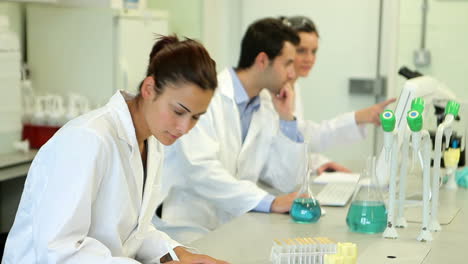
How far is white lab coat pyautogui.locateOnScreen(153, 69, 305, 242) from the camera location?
2631 millimetres

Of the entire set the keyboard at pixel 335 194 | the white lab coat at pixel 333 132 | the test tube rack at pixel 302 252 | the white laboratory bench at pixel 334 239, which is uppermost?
the white lab coat at pixel 333 132

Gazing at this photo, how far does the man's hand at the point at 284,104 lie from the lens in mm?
3133

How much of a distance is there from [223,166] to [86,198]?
1.22 meters

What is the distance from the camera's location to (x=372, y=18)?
15.0ft

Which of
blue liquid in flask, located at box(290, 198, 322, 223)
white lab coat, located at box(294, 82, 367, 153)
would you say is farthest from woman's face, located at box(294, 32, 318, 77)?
blue liquid in flask, located at box(290, 198, 322, 223)

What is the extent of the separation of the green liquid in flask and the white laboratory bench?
0.03 meters

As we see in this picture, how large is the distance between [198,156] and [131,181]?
0.80 metres

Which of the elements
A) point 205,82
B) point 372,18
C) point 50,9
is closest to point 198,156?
point 205,82

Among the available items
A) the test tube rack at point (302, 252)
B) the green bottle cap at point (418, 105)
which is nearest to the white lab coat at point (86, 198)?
the test tube rack at point (302, 252)

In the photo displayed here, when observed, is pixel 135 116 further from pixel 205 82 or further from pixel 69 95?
pixel 69 95

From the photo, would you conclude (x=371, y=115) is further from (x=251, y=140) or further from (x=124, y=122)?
(x=124, y=122)

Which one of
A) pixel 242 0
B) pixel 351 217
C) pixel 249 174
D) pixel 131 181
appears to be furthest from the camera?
pixel 242 0

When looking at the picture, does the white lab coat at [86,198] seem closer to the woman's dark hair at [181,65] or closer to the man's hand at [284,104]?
the woman's dark hair at [181,65]

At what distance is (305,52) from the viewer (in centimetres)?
365
